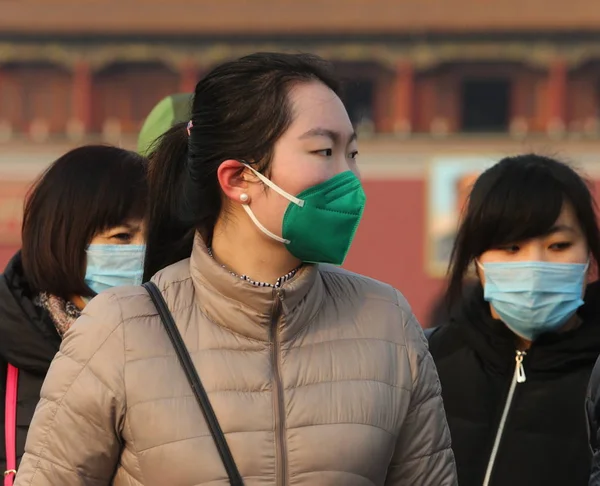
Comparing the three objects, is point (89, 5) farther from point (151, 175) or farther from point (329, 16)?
point (151, 175)

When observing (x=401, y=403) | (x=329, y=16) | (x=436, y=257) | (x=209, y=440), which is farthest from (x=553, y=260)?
(x=329, y=16)

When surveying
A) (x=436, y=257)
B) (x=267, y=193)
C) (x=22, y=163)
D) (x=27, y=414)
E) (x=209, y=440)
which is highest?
(x=267, y=193)

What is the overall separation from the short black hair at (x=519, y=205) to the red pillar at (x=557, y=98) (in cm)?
1602

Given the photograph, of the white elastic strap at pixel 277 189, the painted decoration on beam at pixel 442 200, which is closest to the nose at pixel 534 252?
the white elastic strap at pixel 277 189

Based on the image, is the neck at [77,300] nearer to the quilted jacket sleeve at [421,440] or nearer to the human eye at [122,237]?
the human eye at [122,237]

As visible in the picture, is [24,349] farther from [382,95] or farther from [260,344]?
[382,95]

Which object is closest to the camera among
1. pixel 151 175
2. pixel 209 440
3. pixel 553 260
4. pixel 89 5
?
pixel 209 440

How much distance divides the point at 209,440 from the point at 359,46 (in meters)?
17.1

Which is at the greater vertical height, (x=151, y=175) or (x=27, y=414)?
(x=151, y=175)

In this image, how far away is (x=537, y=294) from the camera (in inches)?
100

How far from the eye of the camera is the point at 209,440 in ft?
5.30

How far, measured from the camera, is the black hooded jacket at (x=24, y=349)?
223cm

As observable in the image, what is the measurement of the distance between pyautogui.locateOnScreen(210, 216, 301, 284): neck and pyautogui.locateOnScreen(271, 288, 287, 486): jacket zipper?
0.20ft

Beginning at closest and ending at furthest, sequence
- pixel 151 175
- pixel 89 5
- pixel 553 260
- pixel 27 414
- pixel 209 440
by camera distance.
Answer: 1. pixel 209 440
2. pixel 151 175
3. pixel 27 414
4. pixel 553 260
5. pixel 89 5
